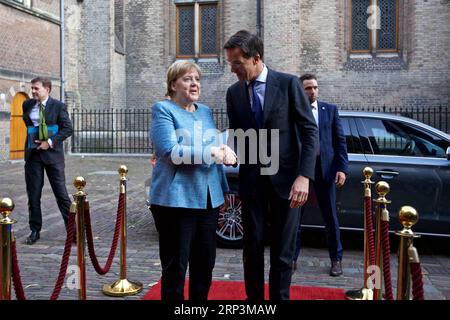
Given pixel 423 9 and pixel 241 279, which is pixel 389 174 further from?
pixel 423 9

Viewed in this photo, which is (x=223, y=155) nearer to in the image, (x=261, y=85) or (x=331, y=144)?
(x=261, y=85)

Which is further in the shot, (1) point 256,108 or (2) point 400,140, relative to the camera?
(2) point 400,140

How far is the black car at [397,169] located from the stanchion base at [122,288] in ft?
6.60

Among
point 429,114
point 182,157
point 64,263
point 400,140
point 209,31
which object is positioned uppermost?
point 209,31

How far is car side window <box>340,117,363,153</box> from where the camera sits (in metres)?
5.59

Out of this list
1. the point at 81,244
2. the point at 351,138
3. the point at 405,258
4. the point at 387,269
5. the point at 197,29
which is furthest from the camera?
the point at 197,29

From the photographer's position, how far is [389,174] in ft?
Answer: 17.6

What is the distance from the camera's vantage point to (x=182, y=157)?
2.99 meters

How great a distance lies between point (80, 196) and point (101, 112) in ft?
54.9

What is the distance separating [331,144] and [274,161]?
1590mm

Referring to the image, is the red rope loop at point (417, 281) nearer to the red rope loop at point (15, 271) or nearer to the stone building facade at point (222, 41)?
the red rope loop at point (15, 271)

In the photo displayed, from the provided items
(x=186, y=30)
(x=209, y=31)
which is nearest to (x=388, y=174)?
(x=209, y=31)

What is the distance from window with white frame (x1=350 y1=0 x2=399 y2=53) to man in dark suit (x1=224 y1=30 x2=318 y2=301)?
16.8m
